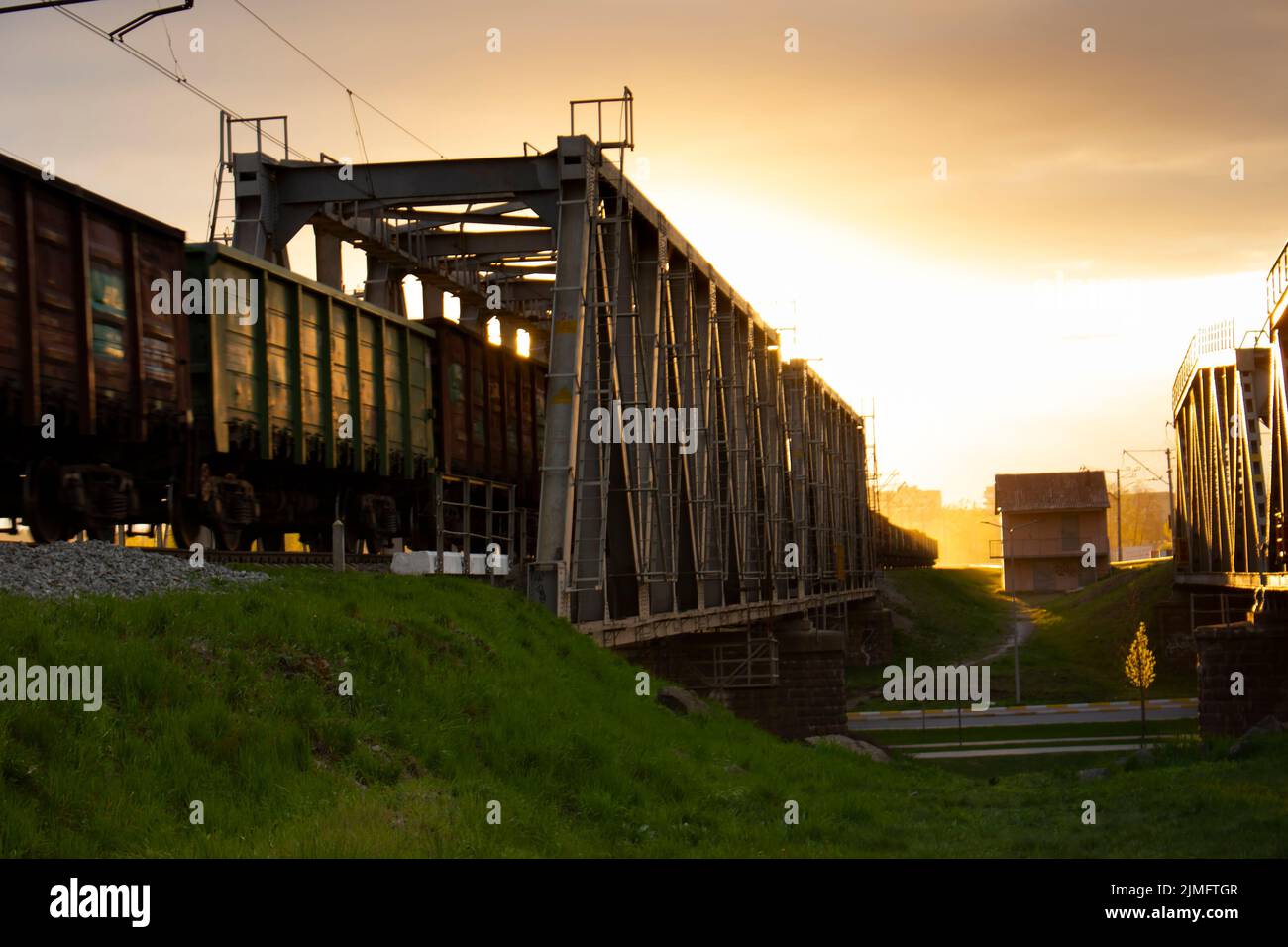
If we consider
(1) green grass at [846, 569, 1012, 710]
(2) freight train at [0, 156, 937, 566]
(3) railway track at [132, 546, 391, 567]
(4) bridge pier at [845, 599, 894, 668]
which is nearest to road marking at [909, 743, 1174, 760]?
(2) freight train at [0, 156, 937, 566]

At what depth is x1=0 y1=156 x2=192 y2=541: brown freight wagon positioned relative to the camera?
17562 millimetres

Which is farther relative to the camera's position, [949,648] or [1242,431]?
[949,648]

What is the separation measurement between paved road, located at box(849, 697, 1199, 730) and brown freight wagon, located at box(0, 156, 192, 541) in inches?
1396

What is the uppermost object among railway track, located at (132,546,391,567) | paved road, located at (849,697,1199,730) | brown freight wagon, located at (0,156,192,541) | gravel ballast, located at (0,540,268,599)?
brown freight wagon, located at (0,156,192,541)

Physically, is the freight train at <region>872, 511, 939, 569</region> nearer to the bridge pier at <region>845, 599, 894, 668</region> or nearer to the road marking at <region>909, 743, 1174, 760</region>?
the bridge pier at <region>845, 599, 894, 668</region>

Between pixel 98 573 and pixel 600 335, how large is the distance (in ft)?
55.3

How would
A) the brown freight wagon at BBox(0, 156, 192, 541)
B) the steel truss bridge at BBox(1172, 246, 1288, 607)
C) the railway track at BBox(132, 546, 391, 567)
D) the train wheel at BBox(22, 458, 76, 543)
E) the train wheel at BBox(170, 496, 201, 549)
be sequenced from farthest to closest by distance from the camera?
1. the steel truss bridge at BBox(1172, 246, 1288, 607)
2. the train wheel at BBox(170, 496, 201, 549)
3. the train wheel at BBox(22, 458, 76, 543)
4. the railway track at BBox(132, 546, 391, 567)
5. the brown freight wagon at BBox(0, 156, 192, 541)

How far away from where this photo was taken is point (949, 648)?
272ft

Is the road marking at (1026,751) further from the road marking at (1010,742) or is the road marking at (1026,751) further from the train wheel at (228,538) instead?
the train wheel at (228,538)

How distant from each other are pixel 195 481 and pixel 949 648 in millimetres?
66823

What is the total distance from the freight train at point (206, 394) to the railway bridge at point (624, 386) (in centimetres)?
278

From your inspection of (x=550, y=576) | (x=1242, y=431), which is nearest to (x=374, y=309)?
(x=550, y=576)

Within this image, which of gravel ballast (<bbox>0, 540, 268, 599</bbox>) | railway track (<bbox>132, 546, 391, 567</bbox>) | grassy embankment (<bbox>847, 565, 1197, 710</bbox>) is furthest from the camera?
grassy embankment (<bbox>847, 565, 1197, 710</bbox>)

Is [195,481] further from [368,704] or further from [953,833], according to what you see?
[953,833]
